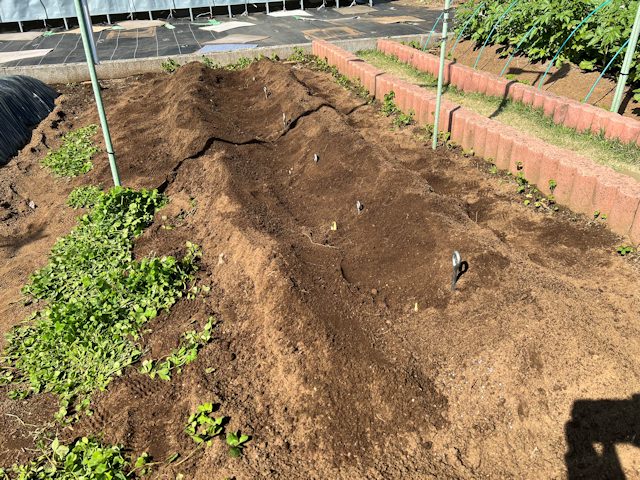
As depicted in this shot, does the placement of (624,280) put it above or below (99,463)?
above

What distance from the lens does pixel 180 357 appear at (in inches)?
141

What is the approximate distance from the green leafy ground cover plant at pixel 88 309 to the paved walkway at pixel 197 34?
30.3 ft

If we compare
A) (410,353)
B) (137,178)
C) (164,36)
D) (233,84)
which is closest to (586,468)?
(410,353)

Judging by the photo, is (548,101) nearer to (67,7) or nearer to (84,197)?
(84,197)

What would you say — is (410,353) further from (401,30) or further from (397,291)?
(401,30)

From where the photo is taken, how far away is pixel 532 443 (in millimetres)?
2777

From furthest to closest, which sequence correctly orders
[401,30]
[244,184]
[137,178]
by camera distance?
[401,30], [137,178], [244,184]

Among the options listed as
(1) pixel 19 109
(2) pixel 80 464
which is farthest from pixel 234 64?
(2) pixel 80 464

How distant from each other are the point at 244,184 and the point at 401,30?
11923 millimetres

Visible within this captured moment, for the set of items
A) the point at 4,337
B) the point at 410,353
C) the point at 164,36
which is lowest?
the point at 4,337

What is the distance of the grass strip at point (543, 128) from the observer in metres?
5.48

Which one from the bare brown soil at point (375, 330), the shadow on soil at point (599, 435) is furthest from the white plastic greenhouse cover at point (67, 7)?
the shadow on soil at point (599, 435)

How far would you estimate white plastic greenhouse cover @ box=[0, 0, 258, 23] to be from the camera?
56.1 feet

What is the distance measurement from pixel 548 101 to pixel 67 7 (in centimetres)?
1799
